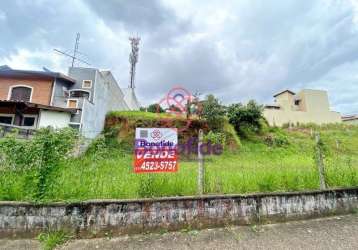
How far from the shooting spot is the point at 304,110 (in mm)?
26172

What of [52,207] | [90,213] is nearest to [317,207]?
[90,213]

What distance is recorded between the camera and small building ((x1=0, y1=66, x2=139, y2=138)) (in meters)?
11.9

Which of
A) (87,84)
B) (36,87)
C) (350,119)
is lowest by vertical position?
(36,87)

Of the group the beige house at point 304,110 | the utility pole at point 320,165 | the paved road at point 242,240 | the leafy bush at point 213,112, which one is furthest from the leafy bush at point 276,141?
the paved road at point 242,240

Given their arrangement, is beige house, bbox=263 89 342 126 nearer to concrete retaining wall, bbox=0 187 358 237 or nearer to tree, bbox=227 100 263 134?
tree, bbox=227 100 263 134

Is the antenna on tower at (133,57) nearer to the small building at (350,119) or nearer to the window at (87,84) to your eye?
the window at (87,84)

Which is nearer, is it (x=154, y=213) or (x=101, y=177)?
(x=154, y=213)

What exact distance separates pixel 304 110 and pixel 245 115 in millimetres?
15099

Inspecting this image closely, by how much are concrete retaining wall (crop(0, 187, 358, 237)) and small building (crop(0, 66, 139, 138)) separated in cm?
901

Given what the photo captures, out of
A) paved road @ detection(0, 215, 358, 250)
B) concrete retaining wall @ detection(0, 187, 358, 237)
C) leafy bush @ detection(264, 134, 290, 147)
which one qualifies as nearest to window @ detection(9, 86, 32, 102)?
concrete retaining wall @ detection(0, 187, 358, 237)

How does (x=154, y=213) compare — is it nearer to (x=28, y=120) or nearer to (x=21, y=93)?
(x=28, y=120)

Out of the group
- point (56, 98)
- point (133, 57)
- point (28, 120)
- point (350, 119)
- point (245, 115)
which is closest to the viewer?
point (28, 120)

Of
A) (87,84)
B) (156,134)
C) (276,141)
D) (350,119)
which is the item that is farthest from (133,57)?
(350,119)

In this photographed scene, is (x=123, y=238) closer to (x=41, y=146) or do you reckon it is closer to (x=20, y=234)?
(x=20, y=234)
